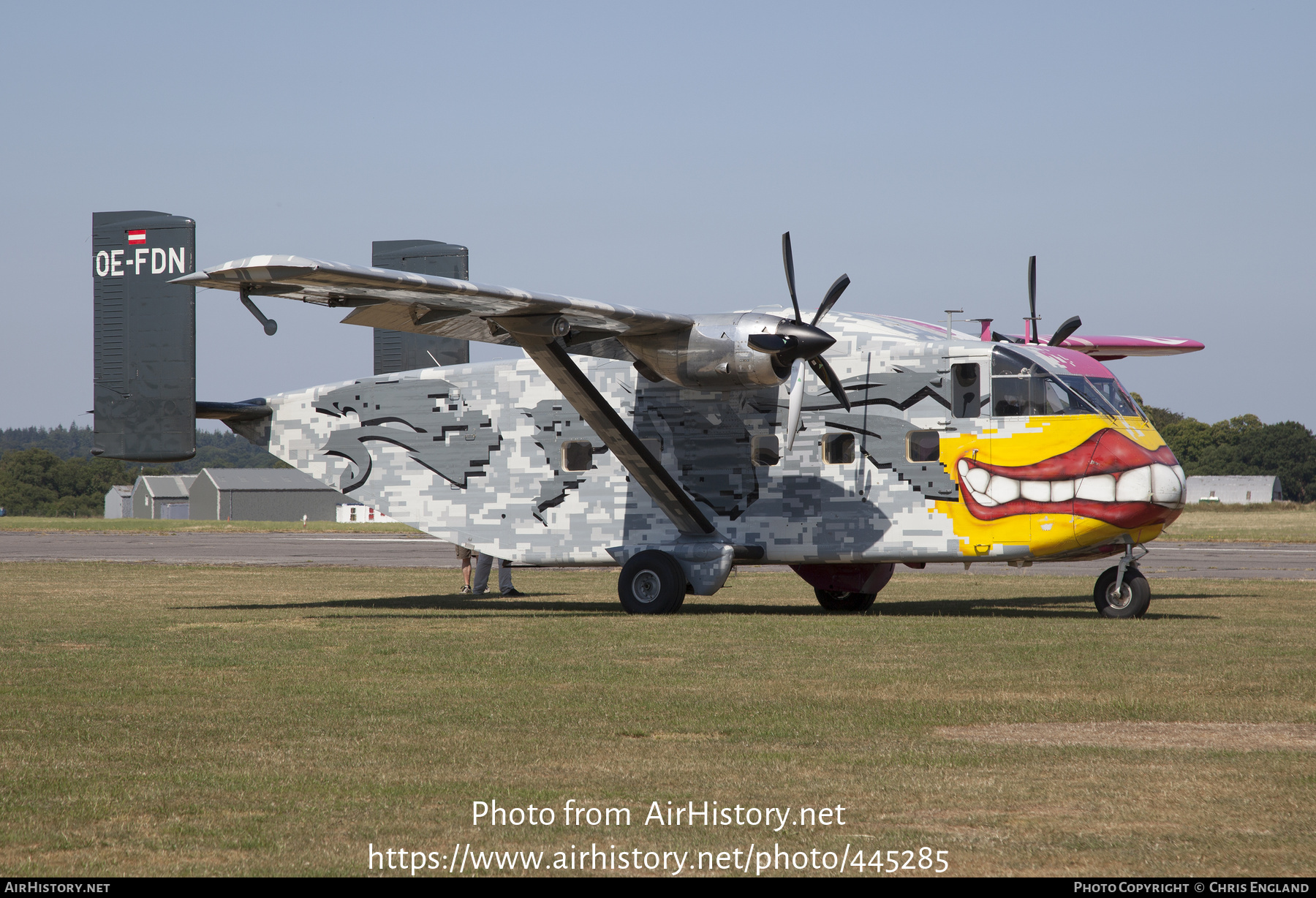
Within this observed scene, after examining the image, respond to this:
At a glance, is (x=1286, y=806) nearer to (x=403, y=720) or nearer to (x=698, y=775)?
(x=698, y=775)

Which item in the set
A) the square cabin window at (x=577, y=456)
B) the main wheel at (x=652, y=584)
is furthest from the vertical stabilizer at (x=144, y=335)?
the main wheel at (x=652, y=584)

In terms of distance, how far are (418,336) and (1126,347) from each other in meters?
13.9

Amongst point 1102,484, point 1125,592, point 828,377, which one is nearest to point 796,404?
point 828,377

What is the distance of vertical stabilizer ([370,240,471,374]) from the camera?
24922 mm

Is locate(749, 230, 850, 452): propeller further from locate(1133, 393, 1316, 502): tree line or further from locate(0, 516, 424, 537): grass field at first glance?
locate(1133, 393, 1316, 502): tree line

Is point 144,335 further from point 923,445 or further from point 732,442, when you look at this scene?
point 923,445

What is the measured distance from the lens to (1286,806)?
22.7ft

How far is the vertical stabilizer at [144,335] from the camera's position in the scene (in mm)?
21719

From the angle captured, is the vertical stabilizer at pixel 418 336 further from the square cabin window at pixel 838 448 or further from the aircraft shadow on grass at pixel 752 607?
the square cabin window at pixel 838 448

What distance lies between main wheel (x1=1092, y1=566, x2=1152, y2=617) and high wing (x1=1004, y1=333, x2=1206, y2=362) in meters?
6.65

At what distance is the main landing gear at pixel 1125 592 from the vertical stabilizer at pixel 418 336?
12.7 meters

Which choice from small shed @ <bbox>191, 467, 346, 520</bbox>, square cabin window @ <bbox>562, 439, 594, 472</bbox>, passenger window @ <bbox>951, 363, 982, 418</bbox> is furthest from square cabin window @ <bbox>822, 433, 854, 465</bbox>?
small shed @ <bbox>191, 467, 346, 520</bbox>
